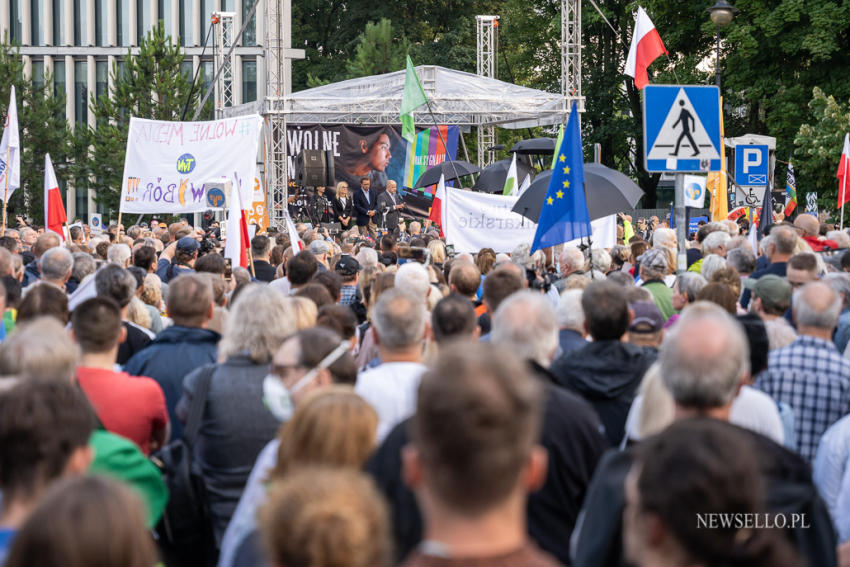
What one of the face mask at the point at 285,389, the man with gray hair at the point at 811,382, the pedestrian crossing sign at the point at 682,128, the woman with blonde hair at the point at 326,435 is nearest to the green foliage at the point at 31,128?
the pedestrian crossing sign at the point at 682,128

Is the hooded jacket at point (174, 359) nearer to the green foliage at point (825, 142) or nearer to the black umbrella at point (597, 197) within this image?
the black umbrella at point (597, 197)

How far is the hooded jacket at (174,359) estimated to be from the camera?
5.66m

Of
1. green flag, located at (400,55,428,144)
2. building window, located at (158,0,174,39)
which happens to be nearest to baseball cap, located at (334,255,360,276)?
green flag, located at (400,55,428,144)

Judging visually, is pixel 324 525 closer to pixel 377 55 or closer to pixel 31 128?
pixel 377 55

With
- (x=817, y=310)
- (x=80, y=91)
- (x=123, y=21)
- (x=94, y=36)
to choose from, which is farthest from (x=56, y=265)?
(x=80, y=91)

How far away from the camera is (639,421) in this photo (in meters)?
4.01

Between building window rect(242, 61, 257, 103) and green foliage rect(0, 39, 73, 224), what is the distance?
1219 centimetres

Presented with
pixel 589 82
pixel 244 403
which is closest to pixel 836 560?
pixel 244 403

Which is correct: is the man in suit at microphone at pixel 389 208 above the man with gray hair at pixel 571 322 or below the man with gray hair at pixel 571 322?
above

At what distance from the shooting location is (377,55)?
43.1 meters

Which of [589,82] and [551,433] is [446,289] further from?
[589,82]

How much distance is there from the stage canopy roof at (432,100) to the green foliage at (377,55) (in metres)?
16.2

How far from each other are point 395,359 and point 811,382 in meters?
1.89

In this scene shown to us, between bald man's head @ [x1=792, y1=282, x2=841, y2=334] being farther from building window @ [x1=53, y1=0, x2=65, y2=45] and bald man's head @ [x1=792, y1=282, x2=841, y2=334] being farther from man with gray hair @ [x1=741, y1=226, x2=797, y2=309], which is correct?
building window @ [x1=53, y1=0, x2=65, y2=45]
